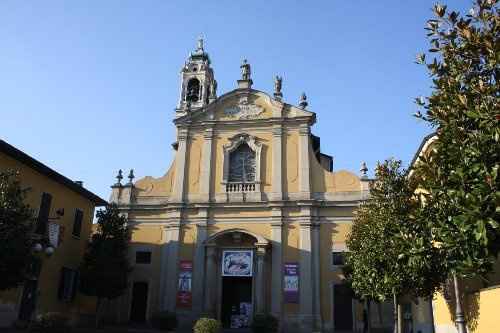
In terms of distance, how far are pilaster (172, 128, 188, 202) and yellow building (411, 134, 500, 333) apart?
15.1m

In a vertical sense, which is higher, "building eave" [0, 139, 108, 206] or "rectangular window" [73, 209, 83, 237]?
"building eave" [0, 139, 108, 206]

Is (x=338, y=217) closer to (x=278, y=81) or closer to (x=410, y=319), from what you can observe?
(x=410, y=319)

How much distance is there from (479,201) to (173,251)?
2219 centimetres

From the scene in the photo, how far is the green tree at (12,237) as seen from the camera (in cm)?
1507

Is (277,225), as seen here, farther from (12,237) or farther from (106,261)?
(12,237)

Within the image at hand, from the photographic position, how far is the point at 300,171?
2753 cm

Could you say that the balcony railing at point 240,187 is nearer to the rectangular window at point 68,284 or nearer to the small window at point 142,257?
the small window at point 142,257

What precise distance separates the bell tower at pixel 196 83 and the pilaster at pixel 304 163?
1378 cm

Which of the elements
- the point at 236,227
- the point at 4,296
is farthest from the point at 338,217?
the point at 4,296

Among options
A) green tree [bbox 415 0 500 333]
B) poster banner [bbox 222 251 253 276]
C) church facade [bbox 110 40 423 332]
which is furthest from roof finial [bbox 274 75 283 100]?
green tree [bbox 415 0 500 333]

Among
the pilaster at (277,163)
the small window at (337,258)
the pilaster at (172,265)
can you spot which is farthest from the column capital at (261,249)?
the pilaster at (172,265)

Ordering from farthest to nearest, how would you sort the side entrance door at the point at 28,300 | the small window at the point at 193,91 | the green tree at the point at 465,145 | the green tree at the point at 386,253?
the small window at the point at 193,91, the side entrance door at the point at 28,300, the green tree at the point at 386,253, the green tree at the point at 465,145

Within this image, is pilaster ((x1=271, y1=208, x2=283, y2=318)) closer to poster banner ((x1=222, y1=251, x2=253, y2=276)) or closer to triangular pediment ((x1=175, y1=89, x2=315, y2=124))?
poster banner ((x1=222, y1=251, x2=253, y2=276))

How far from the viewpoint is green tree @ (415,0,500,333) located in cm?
677
